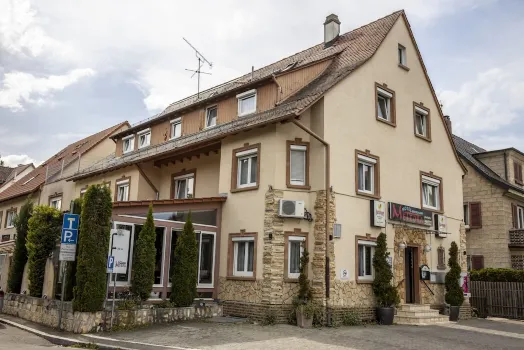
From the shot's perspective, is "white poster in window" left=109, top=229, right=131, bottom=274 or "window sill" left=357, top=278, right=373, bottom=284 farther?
"window sill" left=357, top=278, right=373, bottom=284

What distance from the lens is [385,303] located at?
15945 mm

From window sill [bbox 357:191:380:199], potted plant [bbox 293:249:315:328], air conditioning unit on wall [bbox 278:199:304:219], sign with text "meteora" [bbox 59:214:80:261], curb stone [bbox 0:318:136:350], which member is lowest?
curb stone [bbox 0:318:136:350]

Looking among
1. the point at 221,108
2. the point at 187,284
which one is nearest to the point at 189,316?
the point at 187,284

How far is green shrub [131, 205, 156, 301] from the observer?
13.8 m

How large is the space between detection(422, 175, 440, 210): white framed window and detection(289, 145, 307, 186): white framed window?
608 centimetres

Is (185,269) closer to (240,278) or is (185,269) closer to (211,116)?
(240,278)

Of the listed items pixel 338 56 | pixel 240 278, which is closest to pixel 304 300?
pixel 240 278

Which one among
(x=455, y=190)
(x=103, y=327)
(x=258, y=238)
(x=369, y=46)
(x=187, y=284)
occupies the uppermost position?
(x=369, y=46)

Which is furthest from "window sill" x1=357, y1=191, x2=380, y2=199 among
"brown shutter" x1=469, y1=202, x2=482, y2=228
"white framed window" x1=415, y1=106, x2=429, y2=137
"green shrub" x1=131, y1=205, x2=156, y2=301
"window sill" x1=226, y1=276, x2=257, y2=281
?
"brown shutter" x1=469, y1=202, x2=482, y2=228

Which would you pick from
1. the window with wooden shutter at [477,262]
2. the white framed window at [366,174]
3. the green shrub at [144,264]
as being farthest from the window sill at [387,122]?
the window with wooden shutter at [477,262]

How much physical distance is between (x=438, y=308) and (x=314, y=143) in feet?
27.8

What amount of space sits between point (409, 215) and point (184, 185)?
9110 millimetres

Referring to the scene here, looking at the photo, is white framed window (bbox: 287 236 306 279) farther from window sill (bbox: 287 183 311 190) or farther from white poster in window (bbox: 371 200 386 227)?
white poster in window (bbox: 371 200 386 227)

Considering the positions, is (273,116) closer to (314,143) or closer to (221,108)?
(314,143)
